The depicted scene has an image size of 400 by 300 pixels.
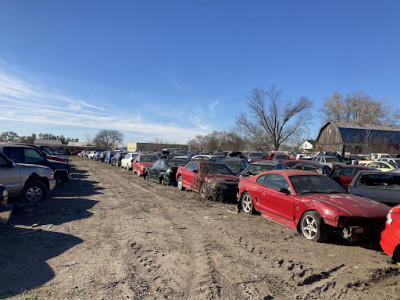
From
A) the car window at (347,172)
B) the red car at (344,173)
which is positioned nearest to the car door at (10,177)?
the red car at (344,173)

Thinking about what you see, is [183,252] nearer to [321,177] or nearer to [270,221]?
[270,221]

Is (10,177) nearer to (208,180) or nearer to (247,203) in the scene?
(208,180)

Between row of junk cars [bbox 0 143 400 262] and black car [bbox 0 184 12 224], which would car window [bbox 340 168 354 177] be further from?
black car [bbox 0 184 12 224]

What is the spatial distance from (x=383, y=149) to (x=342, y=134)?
33.5 ft

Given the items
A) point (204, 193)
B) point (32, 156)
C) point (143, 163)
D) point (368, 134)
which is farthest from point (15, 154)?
point (368, 134)

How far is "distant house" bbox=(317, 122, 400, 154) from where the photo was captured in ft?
141

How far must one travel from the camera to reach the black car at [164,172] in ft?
47.1

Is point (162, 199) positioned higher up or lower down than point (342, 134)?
lower down

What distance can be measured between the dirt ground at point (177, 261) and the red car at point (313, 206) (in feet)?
1.04

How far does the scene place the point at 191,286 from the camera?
12.5 feet

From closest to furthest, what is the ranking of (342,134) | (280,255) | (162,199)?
(280,255) → (162,199) → (342,134)

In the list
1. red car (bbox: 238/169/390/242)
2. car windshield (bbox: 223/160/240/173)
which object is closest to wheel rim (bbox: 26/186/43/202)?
red car (bbox: 238/169/390/242)

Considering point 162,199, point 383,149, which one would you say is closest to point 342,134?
point 383,149

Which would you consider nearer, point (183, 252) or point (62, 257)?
point (62, 257)
